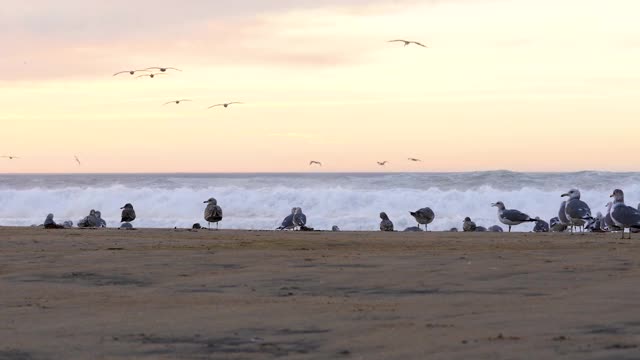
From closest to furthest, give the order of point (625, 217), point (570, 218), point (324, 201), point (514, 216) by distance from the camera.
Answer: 1. point (625, 217)
2. point (570, 218)
3. point (514, 216)
4. point (324, 201)

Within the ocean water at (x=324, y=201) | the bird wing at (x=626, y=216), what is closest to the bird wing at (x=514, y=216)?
the bird wing at (x=626, y=216)

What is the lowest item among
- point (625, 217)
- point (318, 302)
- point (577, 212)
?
point (318, 302)

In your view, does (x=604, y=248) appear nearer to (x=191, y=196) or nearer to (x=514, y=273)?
(x=514, y=273)

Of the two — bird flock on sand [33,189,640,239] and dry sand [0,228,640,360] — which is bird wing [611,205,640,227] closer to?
bird flock on sand [33,189,640,239]

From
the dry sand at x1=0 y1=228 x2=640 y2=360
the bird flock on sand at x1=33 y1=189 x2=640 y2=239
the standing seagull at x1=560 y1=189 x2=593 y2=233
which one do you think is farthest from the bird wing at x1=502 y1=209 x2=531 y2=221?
the dry sand at x1=0 y1=228 x2=640 y2=360

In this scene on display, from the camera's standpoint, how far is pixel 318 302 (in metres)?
10.2

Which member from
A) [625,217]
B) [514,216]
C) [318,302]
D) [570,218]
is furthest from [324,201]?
[318,302]

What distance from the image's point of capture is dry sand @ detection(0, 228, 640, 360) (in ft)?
25.8

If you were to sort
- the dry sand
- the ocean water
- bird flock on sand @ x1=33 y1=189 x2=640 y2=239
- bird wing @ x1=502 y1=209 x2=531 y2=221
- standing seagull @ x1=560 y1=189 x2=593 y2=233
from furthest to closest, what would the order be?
1. the ocean water
2. bird wing @ x1=502 y1=209 x2=531 y2=221
3. standing seagull @ x1=560 y1=189 x2=593 y2=233
4. bird flock on sand @ x1=33 y1=189 x2=640 y2=239
5. the dry sand

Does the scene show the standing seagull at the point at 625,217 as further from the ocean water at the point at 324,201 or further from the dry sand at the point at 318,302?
the ocean water at the point at 324,201

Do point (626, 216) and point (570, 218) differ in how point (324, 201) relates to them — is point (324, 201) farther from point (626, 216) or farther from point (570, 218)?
point (626, 216)

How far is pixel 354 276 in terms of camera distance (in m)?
12.2

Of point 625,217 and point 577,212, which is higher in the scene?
point 577,212

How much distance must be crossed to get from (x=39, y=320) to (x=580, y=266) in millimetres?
6364
